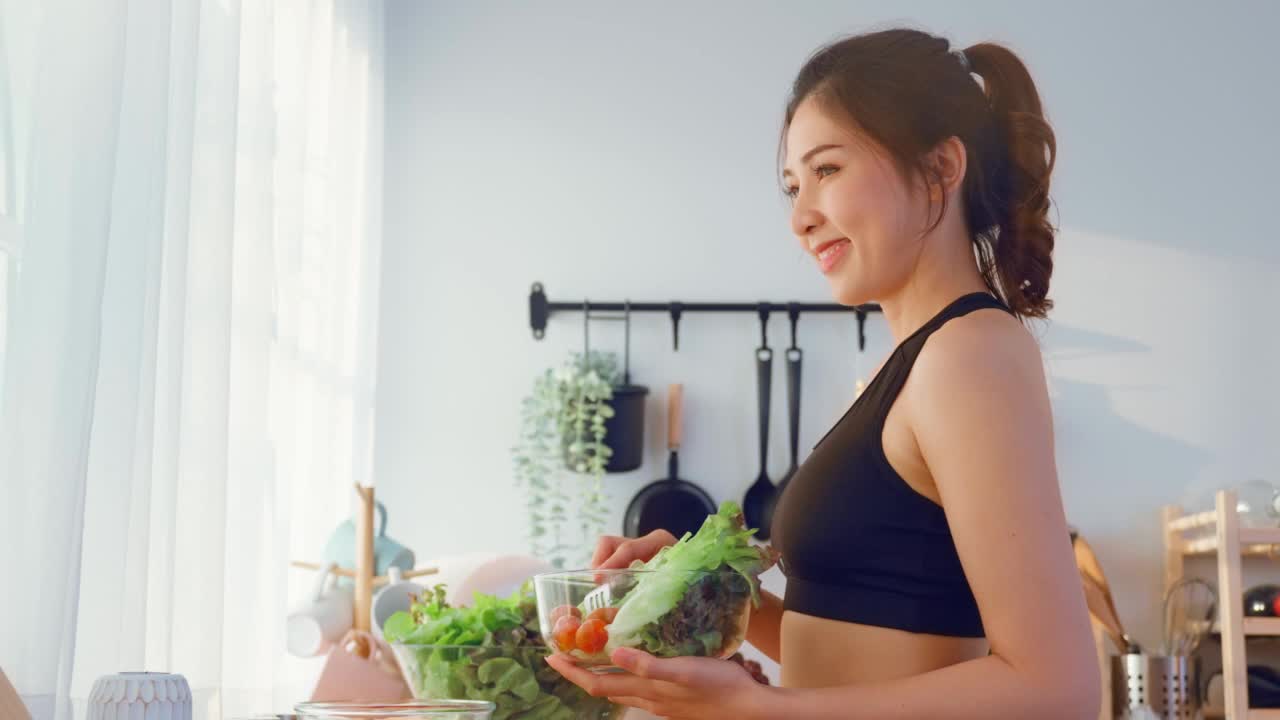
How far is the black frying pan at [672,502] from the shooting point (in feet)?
10.1

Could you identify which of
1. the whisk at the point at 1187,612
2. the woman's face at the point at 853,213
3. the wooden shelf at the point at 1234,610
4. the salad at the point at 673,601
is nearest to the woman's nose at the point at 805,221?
the woman's face at the point at 853,213

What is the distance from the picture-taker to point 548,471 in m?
3.02

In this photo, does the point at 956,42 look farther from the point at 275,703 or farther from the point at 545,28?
the point at 275,703

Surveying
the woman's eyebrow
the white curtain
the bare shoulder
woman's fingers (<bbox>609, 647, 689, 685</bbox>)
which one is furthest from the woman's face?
the white curtain

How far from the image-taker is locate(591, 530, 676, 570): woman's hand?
3.50ft

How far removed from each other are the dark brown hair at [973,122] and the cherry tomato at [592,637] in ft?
1.29

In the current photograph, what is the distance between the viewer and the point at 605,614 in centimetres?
90

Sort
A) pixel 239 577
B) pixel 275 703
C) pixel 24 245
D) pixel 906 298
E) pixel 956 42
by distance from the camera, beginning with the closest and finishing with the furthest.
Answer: pixel 906 298 < pixel 24 245 < pixel 239 577 < pixel 275 703 < pixel 956 42

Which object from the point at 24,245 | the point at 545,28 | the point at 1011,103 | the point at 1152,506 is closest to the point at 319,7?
the point at 545,28

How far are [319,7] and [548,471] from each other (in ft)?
3.48

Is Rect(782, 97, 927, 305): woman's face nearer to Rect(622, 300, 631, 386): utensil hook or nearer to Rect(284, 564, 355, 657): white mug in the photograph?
Rect(284, 564, 355, 657): white mug

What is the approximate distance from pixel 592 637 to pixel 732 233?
93.7 inches

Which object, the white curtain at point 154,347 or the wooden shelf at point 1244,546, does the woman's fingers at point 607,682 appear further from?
the wooden shelf at point 1244,546

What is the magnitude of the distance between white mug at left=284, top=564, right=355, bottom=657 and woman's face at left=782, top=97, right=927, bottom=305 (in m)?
1.22
